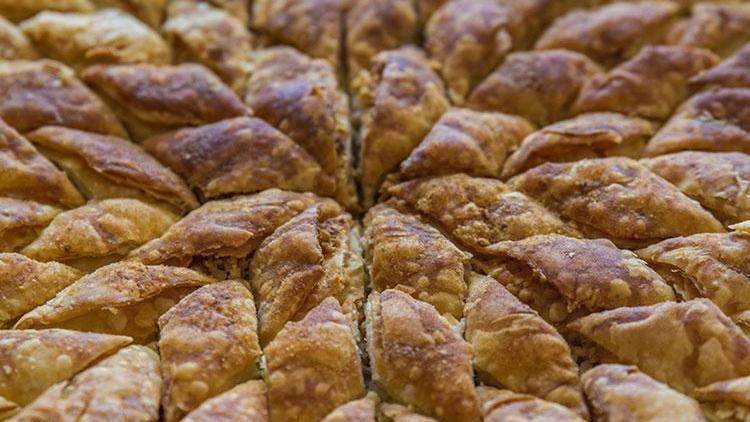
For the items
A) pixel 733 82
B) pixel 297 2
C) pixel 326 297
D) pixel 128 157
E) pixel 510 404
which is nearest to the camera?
pixel 510 404

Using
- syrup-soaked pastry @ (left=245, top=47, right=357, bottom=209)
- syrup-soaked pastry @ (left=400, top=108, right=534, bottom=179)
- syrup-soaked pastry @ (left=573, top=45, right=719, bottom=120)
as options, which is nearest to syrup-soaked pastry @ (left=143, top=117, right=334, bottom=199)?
syrup-soaked pastry @ (left=245, top=47, right=357, bottom=209)

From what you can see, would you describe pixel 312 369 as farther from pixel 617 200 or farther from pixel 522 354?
pixel 617 200

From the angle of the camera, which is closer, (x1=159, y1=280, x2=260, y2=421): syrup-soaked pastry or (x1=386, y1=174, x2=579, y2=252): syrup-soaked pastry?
(x1=159, y1=280, x2=260, y2=421): syrup-soaked pastry

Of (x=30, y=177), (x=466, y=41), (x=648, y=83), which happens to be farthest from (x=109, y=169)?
(x=648, y=83)

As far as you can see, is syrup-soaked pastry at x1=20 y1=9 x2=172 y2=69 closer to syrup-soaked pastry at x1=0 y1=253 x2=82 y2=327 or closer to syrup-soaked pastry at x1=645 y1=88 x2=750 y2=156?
syrup-soaked pastry at x1=0 y1=253 x2=82 y2=327

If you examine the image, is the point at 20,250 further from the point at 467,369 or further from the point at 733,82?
the point at 733,82

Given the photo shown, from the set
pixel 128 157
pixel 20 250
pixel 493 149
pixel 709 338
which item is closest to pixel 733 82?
pixel 493 149
